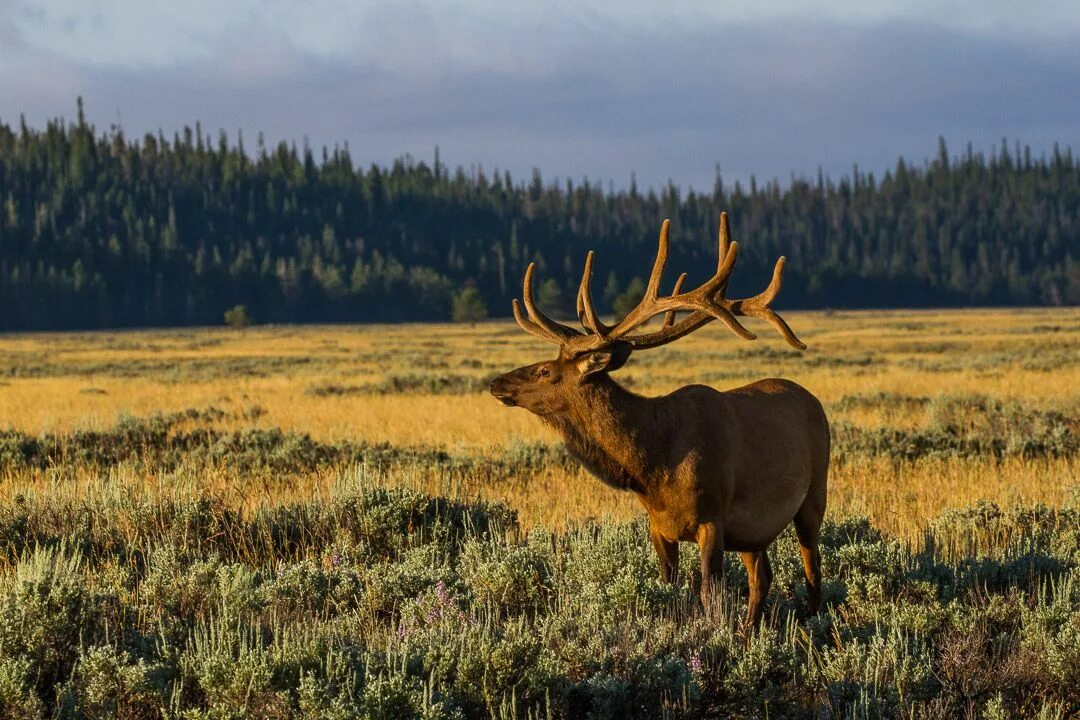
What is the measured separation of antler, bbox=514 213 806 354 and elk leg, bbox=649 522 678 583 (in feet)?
3.21

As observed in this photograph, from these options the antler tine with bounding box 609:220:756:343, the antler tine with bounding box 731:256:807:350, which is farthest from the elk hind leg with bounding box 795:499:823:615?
the antler tine with bounding box 609:220:756:343

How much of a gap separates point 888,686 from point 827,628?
1129 mm

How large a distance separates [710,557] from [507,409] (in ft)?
49.9

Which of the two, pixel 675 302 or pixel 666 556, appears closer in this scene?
pixel 666 556

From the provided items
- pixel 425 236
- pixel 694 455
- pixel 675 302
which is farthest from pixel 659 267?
pixel 425 236

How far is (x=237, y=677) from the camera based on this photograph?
4453mm

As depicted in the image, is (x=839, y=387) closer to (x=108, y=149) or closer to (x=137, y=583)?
(x=137, y=583)

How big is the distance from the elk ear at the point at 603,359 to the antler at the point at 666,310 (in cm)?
4

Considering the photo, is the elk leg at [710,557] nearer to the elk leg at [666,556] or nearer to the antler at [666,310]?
the elk leg at [666,556]

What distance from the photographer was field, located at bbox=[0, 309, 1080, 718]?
4.68 meters

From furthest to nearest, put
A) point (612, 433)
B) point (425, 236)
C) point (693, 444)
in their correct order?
point (425, 236), point (612, 433), point (693, 444)

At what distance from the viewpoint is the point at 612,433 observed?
6.12 m

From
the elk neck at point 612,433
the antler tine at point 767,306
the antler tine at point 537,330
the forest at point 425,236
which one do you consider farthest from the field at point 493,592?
the forest at point 425,236

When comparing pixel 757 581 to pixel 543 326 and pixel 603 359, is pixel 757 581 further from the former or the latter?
pixel 543 326
